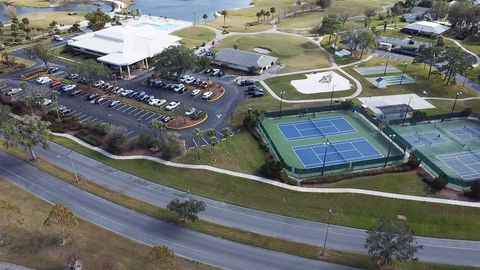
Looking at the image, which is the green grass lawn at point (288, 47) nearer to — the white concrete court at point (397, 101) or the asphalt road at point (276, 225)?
the white concrete court at point (397, 101)

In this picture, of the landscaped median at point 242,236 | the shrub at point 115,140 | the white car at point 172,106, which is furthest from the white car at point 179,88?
the landscaped median at point 242,236

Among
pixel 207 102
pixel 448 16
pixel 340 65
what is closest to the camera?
pixel 207 102

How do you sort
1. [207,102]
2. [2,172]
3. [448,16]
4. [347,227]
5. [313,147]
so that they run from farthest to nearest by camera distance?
[448,16] → [207,102] → [313,147] → [2,172] → [347,227]

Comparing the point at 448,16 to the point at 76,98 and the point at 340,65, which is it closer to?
the point at 340,65

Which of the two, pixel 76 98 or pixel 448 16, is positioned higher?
pixel 448 16

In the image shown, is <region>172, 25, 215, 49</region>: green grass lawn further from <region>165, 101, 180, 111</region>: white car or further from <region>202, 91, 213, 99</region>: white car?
<region>165, 101, 180, 111</region>: white car

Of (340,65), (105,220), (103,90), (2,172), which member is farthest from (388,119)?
(2,172)
